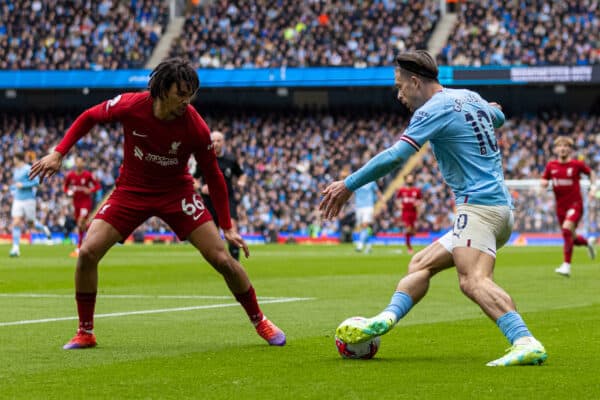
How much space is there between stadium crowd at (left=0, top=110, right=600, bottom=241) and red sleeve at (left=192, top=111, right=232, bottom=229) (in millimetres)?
34501

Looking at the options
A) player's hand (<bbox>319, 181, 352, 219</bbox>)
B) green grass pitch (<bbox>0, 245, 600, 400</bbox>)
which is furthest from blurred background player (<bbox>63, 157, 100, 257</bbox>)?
player's hand (<bbox>319, 181, 352, 219</bbox>)

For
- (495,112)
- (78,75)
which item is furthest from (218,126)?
(495,112)

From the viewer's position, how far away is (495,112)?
8328mm

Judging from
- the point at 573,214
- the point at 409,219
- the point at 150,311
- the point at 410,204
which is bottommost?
the point at 409,219

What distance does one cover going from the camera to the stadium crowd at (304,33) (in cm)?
5047

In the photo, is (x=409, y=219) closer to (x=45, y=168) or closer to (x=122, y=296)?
(x=122, y=296)

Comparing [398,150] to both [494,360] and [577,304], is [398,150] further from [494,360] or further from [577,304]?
[577,304]

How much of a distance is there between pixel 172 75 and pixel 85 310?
2042mm

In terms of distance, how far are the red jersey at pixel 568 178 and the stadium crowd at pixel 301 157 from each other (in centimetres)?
2164

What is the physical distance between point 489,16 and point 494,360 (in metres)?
43.6

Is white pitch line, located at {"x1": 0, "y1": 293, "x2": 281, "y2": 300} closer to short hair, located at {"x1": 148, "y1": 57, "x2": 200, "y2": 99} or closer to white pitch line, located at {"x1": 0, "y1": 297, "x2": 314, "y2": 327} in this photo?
white pitch line, located at {"x1": 0, "y1": 297, "x2": 314, "y2": 327}

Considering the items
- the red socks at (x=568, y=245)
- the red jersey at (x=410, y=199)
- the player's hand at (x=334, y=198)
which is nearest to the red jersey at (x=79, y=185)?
the red jersey at (x=410, y=199)

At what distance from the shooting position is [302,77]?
5012cm

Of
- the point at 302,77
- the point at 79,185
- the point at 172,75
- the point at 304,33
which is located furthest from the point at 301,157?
the point at 172,75
